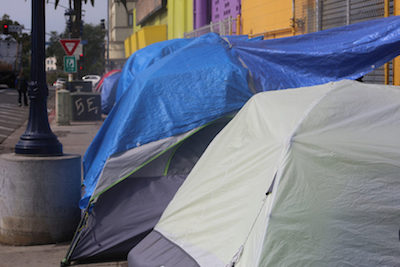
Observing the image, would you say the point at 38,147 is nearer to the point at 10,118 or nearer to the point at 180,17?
the point at 10,118

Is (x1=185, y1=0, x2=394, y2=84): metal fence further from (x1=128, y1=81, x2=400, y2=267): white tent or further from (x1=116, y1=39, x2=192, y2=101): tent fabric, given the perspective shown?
(x1=128, y1=81, x2=400, y2=267): white tent

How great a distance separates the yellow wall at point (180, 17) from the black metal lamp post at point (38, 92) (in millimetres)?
18579

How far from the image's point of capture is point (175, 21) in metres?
28.6

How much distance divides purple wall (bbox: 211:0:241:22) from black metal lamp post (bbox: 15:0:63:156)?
35.9 ft

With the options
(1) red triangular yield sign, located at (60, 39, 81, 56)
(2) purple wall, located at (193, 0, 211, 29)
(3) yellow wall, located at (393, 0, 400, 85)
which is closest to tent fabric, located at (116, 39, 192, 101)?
(3) yellow wall, located at (393, 0, 400, 85)

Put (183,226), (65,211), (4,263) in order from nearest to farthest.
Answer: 1. (183,226)
2. (4,263)
3. (65,211)

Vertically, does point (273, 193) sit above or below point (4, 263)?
above

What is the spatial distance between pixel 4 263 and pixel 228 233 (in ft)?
9.13

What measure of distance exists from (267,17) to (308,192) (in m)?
10.3

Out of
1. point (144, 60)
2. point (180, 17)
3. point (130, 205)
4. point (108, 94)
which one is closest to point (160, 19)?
point (180, 17)

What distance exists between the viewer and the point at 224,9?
19484 mm

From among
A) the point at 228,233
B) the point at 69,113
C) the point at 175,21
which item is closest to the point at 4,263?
the point at 228,233

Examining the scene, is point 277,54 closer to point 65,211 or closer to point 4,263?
point 65,211

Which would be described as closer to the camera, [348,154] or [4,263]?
[348,154]
